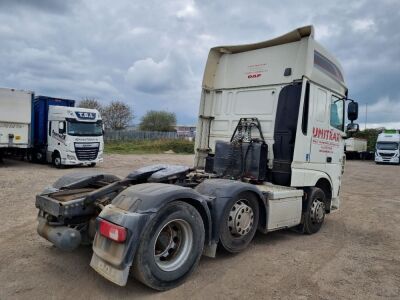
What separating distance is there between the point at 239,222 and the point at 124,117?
51517 millimetres

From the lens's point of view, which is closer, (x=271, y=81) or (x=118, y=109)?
(x=271, y=81)

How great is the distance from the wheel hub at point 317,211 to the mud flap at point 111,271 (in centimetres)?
402

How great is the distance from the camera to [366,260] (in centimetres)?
508

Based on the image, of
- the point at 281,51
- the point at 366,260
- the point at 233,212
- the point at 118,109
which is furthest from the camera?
the point at 118,109

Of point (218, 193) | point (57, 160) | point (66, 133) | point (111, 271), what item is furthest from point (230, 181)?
point (57, 160)

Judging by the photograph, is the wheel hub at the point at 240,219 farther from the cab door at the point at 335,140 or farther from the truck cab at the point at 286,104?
the cab door at the point at 335,140

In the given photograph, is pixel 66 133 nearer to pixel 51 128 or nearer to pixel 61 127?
pixel 61 127

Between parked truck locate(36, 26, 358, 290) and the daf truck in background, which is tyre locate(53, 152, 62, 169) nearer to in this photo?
parked truck locate(36, 26, 358, 290)

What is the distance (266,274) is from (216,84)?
13.6 ft

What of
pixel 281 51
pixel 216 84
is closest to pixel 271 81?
pixel 281 51

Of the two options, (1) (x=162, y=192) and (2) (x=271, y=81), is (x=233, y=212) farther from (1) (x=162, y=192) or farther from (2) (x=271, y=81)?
(2) (x=271, y=81)

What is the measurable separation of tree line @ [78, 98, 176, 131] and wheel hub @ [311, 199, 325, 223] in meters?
47.9

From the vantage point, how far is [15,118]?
15.7 m

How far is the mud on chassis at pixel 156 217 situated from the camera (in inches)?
138
